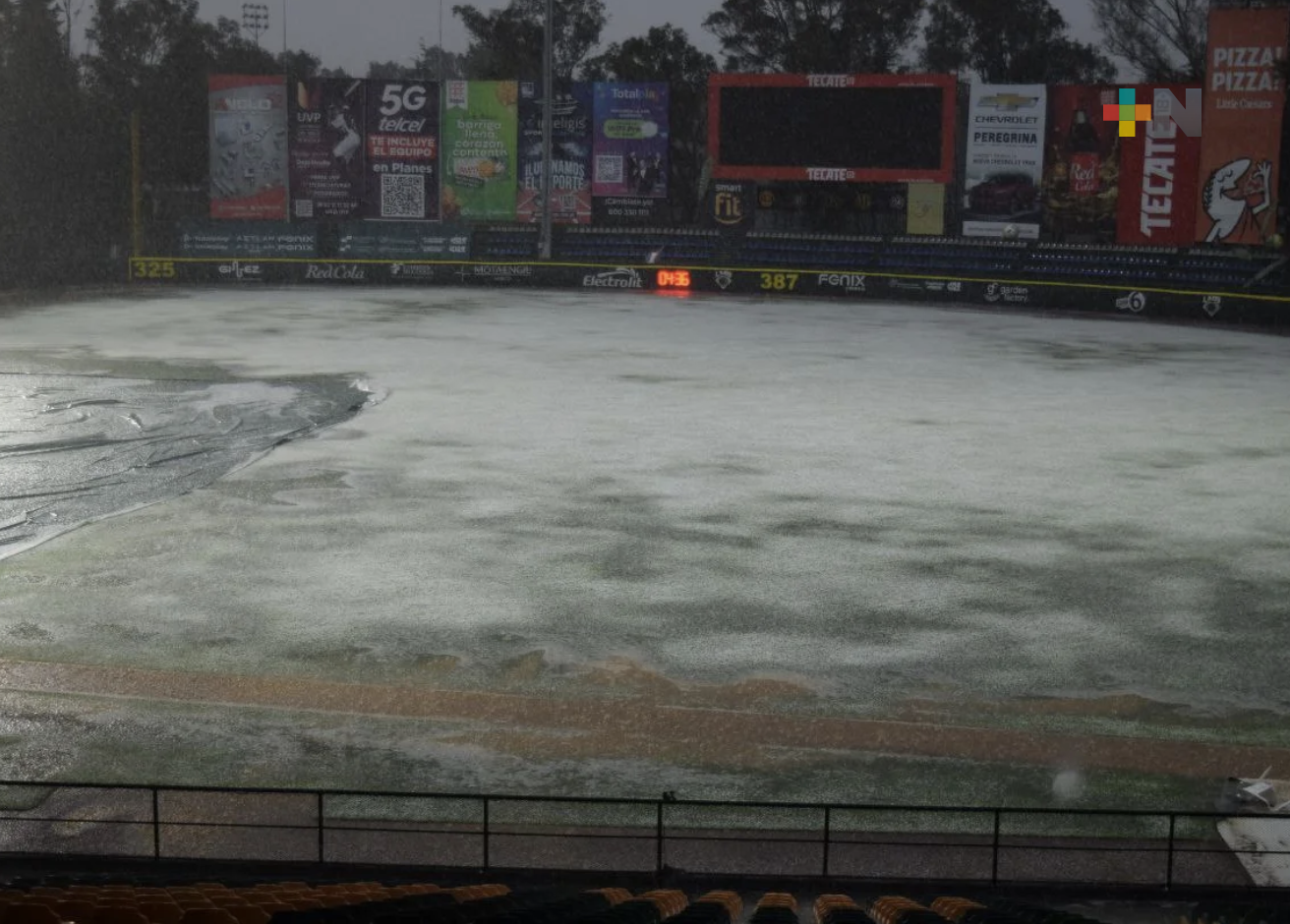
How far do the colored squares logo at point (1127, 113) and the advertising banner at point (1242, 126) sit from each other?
9.88 feet

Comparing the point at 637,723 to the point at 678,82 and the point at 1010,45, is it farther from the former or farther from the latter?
the point at 1010,45

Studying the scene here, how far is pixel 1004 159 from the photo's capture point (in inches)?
2319

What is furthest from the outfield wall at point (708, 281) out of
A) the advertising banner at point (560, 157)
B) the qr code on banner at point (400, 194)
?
the advertising banner at point (560, 157)

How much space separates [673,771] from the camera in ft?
42.3

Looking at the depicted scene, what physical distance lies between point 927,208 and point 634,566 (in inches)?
1717

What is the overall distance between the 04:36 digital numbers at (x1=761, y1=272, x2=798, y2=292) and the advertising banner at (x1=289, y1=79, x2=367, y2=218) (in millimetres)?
17538

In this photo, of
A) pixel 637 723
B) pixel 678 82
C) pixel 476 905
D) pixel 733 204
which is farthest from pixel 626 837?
→ pixel 678 82

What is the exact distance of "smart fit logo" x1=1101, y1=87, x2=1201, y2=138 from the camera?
55625 millimetres

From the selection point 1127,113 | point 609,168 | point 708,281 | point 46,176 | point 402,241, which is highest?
point 1127,113

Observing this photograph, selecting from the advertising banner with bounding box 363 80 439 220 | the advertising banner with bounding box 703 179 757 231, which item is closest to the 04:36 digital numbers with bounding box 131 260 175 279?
the advertising banner with bounding box 363 80 439 220

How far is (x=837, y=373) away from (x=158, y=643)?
73.8 ft

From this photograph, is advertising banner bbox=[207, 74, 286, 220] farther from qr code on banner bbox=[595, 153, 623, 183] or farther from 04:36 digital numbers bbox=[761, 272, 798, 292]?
04:36 digital numbers bbox=[761, 272, 798, 292]

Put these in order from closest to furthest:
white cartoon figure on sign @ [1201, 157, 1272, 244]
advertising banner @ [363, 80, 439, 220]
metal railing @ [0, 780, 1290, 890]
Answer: metal railing @ [0, 780, 1290, 890], white cartoon figure on sign @ [1201, 157, 1272, 244], advertising banner @ [363, 80, 439, 220]

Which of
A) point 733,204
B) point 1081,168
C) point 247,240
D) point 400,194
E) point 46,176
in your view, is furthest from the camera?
point 46,176
